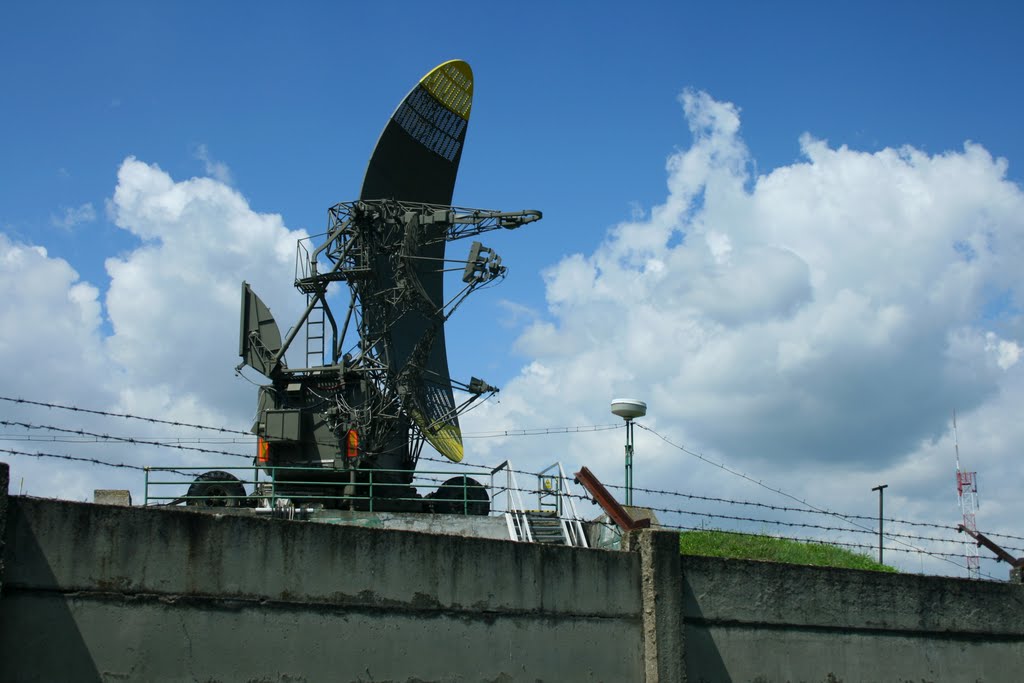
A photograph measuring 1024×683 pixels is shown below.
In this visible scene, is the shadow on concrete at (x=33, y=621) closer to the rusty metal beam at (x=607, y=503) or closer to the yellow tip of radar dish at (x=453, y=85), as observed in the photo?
the rusty metal beam at (x=607, y=503)

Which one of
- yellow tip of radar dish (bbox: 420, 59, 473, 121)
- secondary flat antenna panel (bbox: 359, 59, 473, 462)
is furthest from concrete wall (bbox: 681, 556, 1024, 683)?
yellow tip of radar dish (bbox: 420, 59, 473, 121)

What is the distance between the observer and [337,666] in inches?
608

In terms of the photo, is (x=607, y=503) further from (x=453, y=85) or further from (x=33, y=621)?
(x=453, y=85)

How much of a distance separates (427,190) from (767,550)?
56.3 feet

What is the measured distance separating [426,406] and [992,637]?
1449cm

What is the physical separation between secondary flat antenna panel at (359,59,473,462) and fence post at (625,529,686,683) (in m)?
10.1

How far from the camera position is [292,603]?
15219 millimetres

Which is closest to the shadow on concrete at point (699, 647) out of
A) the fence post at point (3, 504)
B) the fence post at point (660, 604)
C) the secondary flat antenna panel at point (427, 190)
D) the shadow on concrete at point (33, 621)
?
the fence post at point (660, 604)

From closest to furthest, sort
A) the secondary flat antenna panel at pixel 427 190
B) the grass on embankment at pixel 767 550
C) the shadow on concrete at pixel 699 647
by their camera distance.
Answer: the shadow on concrete at pixel 699 647 < the secondary flat antenna panel at pixel 427 190 < the grass on embankment at pixel 767 550

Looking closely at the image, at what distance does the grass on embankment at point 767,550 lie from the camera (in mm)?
37625

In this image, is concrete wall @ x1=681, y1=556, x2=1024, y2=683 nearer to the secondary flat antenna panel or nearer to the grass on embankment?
the secondary flat antenna panel

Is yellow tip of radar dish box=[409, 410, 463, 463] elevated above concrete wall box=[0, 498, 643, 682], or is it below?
above

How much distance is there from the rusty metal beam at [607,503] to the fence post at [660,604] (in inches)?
15.4

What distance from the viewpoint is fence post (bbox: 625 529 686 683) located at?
18.9 meters
